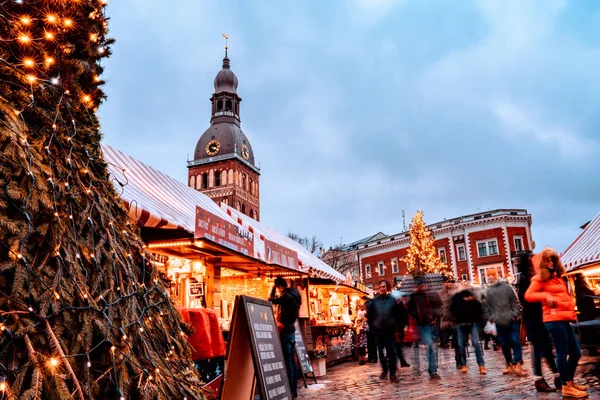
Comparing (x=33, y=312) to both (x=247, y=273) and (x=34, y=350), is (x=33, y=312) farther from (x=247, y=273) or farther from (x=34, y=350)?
(x=247, y=273)

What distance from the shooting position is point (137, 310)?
316cm

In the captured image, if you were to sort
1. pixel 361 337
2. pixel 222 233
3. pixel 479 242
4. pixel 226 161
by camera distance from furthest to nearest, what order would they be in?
pixel 226 161 < pixel 479 242 < pixel 361 337 < pixel 222 233

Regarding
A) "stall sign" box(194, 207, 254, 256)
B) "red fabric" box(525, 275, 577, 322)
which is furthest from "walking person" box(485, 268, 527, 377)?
"stall sign" box(194, 207, 254, 256)

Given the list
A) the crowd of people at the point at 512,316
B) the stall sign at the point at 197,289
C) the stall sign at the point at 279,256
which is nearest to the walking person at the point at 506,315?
the crowd of people at the point at 512,316

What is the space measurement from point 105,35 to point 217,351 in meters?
4.25

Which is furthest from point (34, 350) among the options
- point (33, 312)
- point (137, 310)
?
point (137, 310)

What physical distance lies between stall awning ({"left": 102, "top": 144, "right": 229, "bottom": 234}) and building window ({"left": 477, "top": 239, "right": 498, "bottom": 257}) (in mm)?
38291

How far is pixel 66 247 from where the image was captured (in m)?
2.77

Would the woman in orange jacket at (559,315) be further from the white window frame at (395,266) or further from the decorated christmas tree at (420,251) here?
the white window frame at (395,266)

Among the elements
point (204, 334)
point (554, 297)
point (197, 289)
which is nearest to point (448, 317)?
point (554, 297)

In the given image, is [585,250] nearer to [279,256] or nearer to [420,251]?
[279,256]

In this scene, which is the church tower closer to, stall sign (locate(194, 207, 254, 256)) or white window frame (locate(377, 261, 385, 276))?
white window frame (locate(377, 261, 385, 276))

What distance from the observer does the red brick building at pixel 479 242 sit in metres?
42.0

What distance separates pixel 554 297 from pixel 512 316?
7.69 ft
